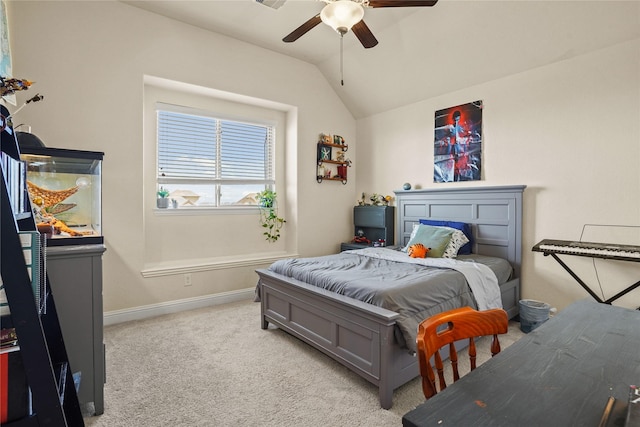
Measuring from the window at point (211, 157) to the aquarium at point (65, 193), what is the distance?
176 cm

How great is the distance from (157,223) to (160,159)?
74 centimetres

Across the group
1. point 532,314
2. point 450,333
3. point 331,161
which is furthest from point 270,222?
point 450,333

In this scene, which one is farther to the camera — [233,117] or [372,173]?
[372,173]

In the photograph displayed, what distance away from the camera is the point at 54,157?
6.06 ft

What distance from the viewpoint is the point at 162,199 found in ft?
12.2

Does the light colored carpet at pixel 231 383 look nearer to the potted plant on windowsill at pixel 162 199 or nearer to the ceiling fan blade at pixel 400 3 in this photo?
the potted plant on windowsill at pixel 162 199

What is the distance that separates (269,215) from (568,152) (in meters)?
3.41

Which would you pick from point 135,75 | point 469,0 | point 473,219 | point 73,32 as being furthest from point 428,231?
point 73,32

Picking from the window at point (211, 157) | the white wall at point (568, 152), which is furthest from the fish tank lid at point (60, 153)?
the white wall at point (568, 152)

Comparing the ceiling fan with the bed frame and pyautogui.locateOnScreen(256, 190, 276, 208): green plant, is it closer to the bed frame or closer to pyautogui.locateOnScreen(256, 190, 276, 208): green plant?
the bed frame

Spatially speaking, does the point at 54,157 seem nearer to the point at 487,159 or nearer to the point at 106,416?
the point at 106,416

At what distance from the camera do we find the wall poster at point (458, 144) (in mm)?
3686

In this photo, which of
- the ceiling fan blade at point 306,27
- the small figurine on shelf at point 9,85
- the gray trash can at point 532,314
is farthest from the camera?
the gray trash can at point 532,314

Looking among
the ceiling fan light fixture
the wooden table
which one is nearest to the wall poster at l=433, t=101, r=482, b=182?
the ceiling fan light fixture
